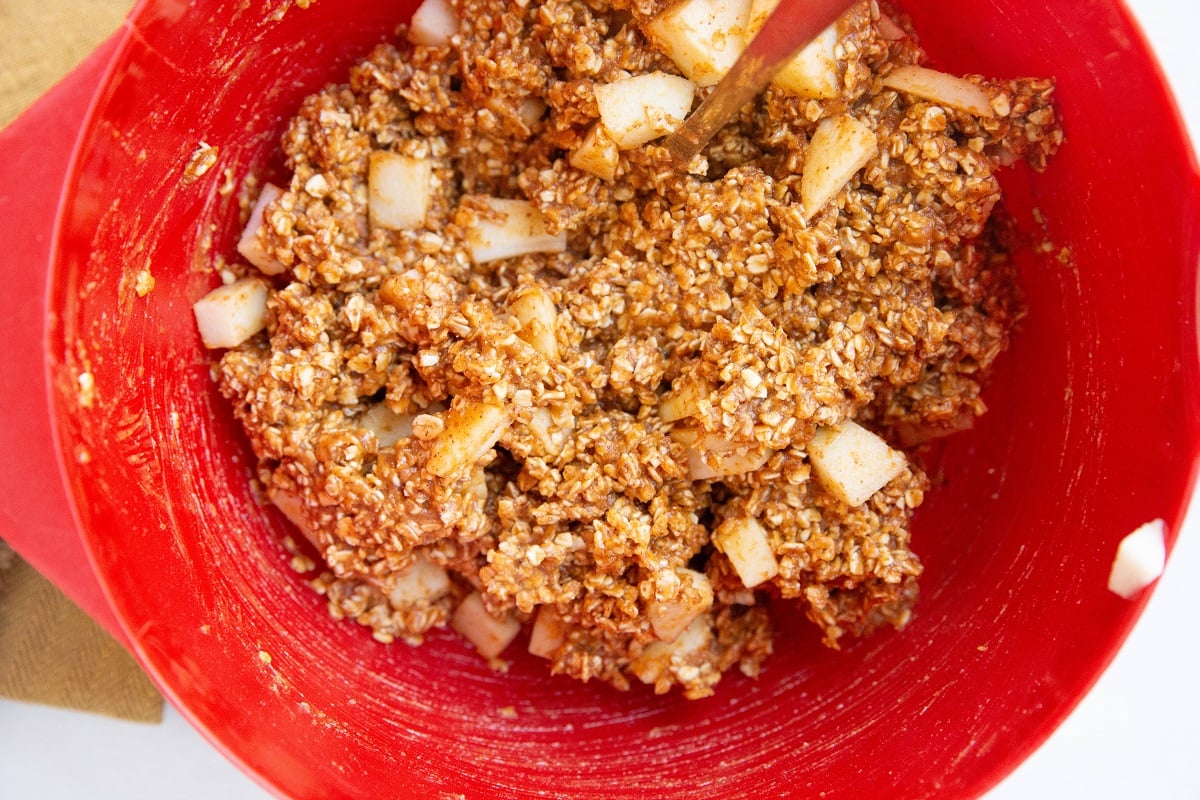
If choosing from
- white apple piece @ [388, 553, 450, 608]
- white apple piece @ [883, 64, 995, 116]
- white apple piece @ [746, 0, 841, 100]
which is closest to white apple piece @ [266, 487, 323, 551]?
white apple piece @ [388, 553, 450, 608]

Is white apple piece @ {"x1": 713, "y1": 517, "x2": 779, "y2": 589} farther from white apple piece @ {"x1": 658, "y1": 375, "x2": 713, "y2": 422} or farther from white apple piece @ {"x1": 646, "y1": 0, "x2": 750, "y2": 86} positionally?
white apple piece @ {"x1": 646, "y1": 0, "x2": 750, "y2": 86}

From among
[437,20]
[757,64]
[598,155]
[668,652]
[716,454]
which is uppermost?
[437,20]

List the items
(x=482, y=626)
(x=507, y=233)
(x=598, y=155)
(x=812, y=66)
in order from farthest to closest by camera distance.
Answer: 1. (x=482, y=626)
2. (x=507, y=233)
3. (x=598, y=155)
4. (x=812, y=66)

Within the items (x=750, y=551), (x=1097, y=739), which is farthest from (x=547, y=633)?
(x=1097, y=739)

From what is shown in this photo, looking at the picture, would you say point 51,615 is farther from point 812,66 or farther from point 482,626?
point 812,66

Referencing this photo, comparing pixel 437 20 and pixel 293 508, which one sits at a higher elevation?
pixel 437 20

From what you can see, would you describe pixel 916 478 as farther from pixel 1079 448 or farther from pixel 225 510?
pixel 225 510

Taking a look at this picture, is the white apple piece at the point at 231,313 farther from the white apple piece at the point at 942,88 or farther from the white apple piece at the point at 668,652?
the white apple piece at the point at 942,88

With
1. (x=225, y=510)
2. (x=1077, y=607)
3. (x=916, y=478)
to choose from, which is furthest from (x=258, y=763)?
(x=1077, y=607)
